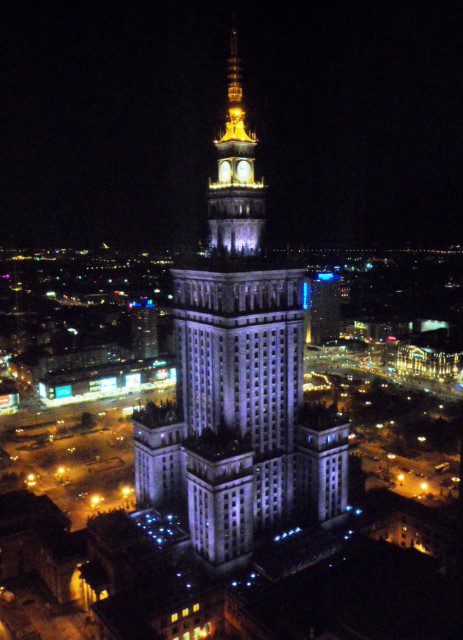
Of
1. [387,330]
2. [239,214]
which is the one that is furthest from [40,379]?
[387,330]

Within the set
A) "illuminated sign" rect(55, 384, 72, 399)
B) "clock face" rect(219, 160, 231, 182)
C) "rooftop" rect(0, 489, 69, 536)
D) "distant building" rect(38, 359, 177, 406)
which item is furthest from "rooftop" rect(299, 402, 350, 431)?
"illuminated sign" rect(55, 384, 72, 399)

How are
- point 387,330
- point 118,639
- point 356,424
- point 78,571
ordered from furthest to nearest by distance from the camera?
point 387,330, point 356,424, point 78,571, point 118,639

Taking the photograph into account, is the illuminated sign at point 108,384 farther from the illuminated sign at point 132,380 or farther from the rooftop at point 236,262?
the rooftop at point 236,262

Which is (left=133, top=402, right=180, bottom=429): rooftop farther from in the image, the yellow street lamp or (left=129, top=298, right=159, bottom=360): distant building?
(left=129, top=298, right=159, bottom=360): distant building

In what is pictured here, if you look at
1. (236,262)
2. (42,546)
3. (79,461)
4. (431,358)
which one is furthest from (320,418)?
(431,358)

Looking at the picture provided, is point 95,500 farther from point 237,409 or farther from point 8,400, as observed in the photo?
point 8,400

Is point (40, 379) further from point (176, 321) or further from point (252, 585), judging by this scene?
point (252, 585)

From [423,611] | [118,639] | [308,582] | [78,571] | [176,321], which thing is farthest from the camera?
[176,321]
